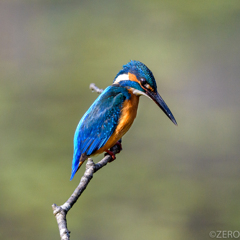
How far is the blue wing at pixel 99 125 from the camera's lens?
216 cm

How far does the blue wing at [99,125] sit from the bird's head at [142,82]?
63mm

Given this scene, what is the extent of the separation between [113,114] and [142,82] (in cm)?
25

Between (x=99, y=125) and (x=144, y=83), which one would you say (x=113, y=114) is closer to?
(x=99, y=125)

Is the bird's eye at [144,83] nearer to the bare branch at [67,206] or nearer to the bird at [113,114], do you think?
the bird at [113,114]

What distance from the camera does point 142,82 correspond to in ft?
7.08

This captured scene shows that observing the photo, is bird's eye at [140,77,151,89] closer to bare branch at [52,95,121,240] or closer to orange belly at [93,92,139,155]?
orange belly at [93,92,139,155]

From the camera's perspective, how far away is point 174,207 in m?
4.61

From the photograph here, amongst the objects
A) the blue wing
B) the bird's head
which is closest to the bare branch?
the blue wing

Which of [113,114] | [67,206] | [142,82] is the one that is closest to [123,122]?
[113,114]

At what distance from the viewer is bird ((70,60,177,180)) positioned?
215cm

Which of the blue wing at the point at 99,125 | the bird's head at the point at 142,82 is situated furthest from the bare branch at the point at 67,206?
the bird's head at the point at 142,82

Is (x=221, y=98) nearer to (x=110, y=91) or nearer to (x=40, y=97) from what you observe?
(x=40, y=97)

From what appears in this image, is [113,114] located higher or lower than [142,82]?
lower

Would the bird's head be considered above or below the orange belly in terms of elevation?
above
